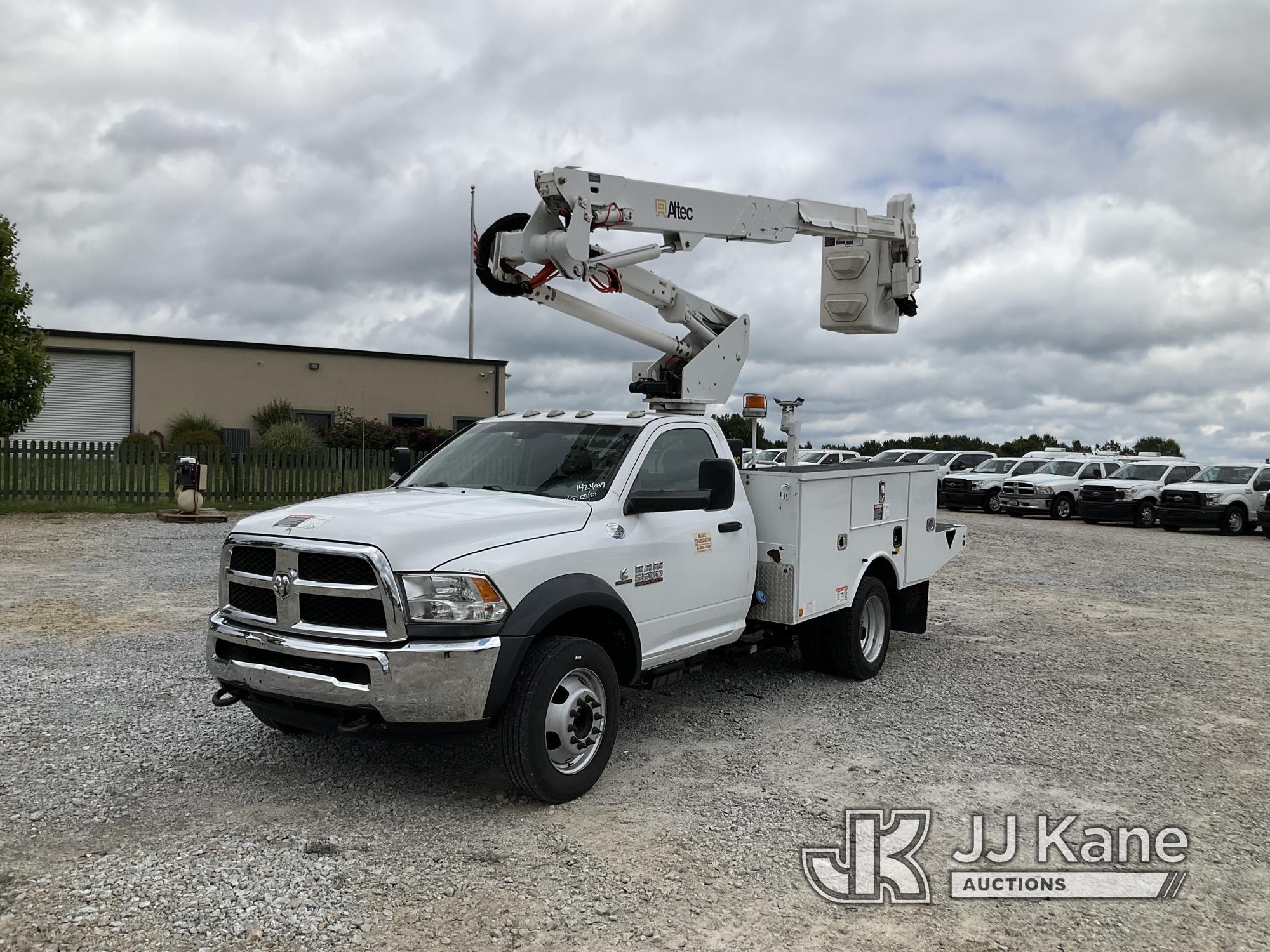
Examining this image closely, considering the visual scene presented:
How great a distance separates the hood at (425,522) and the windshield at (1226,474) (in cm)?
2409

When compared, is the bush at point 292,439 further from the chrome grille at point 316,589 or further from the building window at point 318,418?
the chrome grille at point 316,589

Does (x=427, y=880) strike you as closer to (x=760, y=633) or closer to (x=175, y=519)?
(x=760, y=633)

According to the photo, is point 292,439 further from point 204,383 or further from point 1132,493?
point 1132,493

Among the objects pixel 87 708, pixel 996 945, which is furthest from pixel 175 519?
pixel 996 945

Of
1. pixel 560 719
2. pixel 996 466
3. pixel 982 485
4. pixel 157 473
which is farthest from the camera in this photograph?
pixel 996 466

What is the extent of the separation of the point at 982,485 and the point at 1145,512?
4.46 metres

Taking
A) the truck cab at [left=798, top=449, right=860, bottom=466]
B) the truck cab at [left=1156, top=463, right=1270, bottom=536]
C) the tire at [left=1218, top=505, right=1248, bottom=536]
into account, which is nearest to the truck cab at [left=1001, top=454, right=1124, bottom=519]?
the truck cab at [left=1156, top=463, right=1270, bottom=536]

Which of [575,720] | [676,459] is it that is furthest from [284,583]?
[676,459]

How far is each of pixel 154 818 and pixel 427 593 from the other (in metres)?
1.75

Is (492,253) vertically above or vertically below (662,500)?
above

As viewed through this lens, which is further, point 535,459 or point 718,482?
point 535,459

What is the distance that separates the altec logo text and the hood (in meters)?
2.03

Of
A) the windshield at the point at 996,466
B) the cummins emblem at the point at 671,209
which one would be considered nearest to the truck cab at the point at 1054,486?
the windshield at the point at 996,466

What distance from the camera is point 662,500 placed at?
554 centimetres
